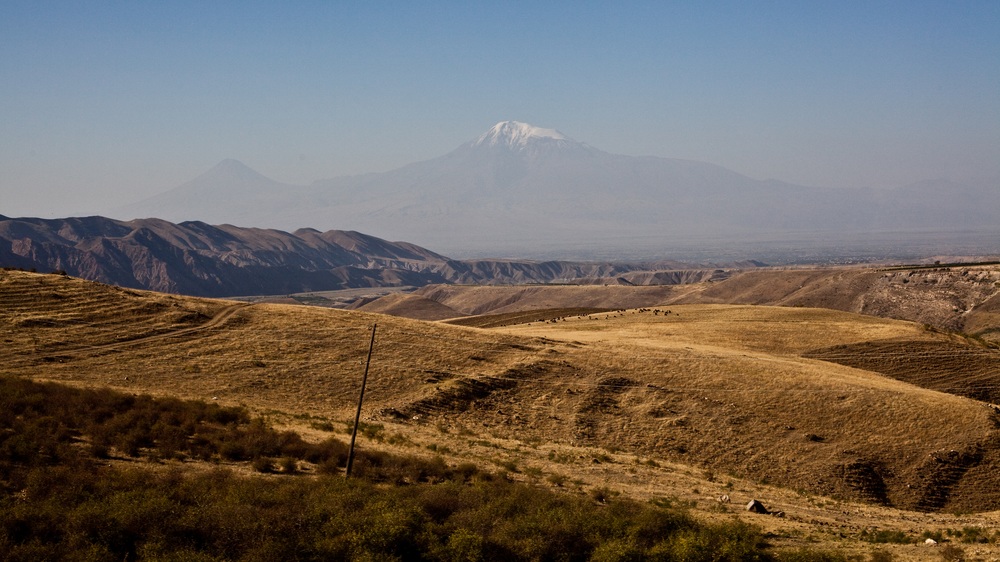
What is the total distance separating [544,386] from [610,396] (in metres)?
3.54

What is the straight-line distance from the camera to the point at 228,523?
17.1 m

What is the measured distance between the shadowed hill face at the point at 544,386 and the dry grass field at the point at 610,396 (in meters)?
0.12

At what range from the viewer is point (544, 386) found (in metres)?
37.7

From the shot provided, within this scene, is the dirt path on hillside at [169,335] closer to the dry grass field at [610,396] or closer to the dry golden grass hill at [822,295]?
the dry grass field at [610,396]

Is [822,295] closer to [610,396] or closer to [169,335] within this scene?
[610,396]

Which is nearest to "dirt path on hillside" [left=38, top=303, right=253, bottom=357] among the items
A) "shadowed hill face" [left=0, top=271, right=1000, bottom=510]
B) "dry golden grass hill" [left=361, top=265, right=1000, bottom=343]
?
"shadowed hill face" [left=0, top=271, right=1000, bottom=510]

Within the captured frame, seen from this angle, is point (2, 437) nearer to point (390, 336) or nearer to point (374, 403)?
point (374, 403)

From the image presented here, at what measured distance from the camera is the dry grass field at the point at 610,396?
88.6 feet

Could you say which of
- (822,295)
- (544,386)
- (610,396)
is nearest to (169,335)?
(544,386)

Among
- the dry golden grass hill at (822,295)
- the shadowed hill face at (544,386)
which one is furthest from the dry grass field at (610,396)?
the dry golden grass hill at (822,295)

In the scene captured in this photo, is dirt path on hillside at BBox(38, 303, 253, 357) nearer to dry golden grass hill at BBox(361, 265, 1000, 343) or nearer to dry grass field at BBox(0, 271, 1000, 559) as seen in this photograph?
dry grass field at BBox(0, 271, 1000, 559)

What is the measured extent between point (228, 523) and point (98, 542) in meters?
2.77

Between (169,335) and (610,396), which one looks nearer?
(610,396)

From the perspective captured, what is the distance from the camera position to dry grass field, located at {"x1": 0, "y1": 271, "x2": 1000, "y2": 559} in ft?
88.6
